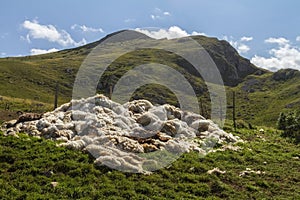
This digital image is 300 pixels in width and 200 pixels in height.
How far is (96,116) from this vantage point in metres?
26.9

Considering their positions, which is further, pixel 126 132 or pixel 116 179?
pixel 126 132

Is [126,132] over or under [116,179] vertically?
over

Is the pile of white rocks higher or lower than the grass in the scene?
higher

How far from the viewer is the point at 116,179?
59.1ft

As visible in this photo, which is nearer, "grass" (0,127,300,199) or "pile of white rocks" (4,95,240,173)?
"grass" (0,127,300,199)

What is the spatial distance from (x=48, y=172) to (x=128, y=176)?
4.41 meters

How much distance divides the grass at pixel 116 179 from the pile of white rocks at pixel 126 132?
3.13ft

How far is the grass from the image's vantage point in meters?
16.2

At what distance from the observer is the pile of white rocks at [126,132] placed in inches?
824

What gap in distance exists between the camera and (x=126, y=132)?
84.2 ft

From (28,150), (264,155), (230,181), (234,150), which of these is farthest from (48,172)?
(264,155)

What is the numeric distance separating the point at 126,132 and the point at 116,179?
310 inches

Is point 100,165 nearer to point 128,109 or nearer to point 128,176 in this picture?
point 128,176

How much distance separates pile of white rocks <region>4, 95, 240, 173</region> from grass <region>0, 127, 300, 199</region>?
3.13 ft
